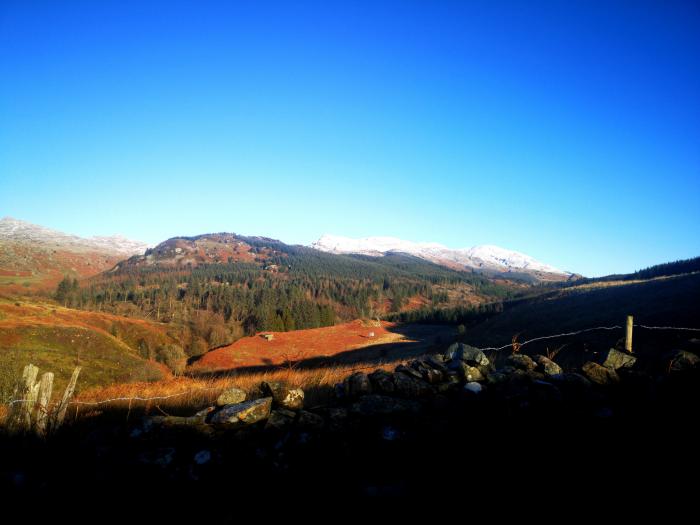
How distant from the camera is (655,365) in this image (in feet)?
26.8

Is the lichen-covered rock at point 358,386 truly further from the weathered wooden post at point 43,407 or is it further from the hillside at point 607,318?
the hillside at point 607,318

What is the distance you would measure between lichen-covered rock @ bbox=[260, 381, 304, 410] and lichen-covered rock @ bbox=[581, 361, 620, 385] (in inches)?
230

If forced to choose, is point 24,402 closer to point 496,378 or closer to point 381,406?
point 381,406

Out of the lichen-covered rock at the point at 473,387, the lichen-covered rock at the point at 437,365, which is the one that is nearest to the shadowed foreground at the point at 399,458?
the lichen-covered rock at the point at 473,387

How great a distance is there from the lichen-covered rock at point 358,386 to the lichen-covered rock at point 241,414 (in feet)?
5.72

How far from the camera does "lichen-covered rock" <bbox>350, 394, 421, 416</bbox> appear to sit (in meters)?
6.04

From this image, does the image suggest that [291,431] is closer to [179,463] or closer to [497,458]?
[179,463]

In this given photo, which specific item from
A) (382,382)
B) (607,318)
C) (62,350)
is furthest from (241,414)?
(62,350)

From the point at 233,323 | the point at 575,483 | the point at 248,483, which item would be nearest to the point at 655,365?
the point at 575,483

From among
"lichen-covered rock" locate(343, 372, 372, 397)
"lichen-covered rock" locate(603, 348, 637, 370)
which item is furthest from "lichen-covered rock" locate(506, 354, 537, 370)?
"lichen-covered rock" locate(343, 372, 372, 397)

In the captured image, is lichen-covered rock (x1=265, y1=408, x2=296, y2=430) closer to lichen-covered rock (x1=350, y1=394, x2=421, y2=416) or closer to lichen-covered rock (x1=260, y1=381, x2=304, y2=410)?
lichen-covered rock (x1=260, y1=381, x2=304, y2=410)

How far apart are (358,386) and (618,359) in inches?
233

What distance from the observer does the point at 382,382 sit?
279 inches

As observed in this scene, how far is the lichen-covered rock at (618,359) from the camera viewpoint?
776cm
